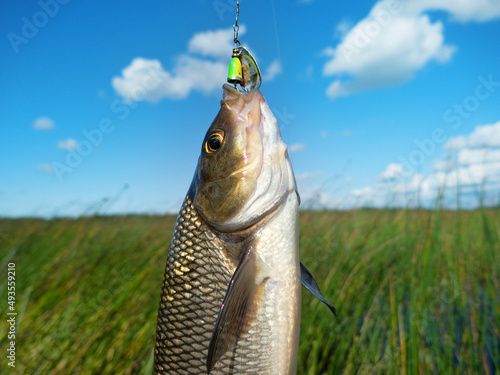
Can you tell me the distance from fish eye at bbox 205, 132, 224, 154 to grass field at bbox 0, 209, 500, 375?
228cm

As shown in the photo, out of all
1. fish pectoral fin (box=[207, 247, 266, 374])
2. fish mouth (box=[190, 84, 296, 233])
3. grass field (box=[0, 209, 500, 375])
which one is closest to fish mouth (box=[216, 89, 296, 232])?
fish mouth (box=[190, 84, 296, 233])

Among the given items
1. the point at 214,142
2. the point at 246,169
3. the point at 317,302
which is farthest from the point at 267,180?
the point at 317,302

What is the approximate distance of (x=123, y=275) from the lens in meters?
4.90

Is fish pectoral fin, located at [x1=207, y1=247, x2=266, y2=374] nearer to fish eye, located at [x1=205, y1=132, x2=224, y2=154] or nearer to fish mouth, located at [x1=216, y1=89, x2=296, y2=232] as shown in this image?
fish mouth, located at [x1=216, y1=89, x2=296, y2=232]

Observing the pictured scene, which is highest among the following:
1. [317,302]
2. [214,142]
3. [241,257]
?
[214,142]

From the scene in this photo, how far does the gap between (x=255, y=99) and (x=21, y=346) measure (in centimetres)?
380

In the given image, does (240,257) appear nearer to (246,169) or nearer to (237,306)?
(237,306)

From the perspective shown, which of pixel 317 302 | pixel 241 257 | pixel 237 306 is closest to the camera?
pixel 237 306

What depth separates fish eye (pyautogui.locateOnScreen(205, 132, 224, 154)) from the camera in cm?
150

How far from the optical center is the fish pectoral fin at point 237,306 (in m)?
1.25

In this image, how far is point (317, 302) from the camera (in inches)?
167

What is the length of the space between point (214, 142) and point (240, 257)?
471mm

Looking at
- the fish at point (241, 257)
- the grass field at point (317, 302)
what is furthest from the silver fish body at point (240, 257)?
the grass field at point (317, 302)

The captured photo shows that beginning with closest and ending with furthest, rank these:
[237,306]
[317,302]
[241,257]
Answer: [237,306], [241,257], [317,302]
